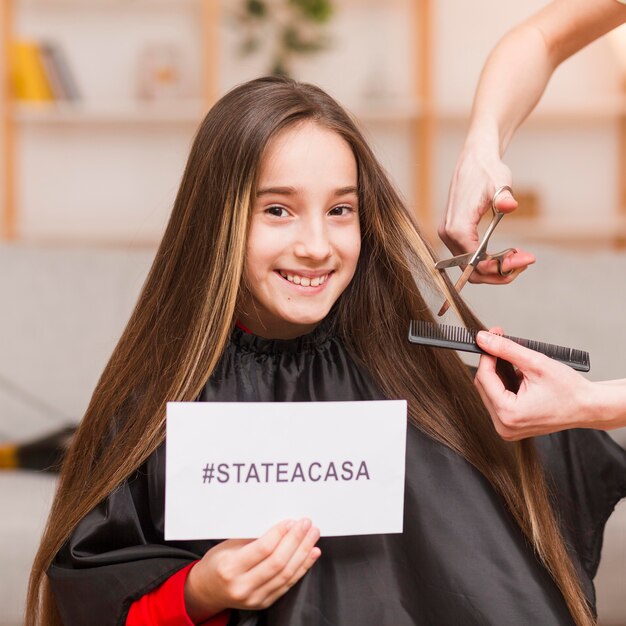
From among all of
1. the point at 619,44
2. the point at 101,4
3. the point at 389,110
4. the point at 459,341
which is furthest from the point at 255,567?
the point at 619,44

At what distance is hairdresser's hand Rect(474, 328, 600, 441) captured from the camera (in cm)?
106

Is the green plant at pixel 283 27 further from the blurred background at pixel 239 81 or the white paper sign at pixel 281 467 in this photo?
the white paper sign at pixel 281 467

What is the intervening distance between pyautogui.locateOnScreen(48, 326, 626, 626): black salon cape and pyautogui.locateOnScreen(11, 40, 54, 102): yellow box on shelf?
298cm

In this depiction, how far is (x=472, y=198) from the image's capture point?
1266 mm

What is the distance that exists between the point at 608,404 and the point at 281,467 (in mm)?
398

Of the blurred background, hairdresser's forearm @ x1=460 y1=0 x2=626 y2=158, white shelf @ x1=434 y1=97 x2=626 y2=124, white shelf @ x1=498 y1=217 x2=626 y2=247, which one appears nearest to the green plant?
the blurred background

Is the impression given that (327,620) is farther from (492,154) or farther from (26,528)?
(26,528)

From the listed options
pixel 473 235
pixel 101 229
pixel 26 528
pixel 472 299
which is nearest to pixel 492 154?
pixel 473 235

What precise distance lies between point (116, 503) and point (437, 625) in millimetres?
435

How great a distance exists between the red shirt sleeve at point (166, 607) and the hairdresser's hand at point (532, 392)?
0.41 m

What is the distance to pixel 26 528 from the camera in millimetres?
1876

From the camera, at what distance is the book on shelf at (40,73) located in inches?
152

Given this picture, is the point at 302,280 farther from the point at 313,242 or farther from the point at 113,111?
the point at 113,111

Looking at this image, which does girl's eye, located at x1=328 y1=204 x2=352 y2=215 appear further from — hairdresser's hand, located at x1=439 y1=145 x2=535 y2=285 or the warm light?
the warm light
